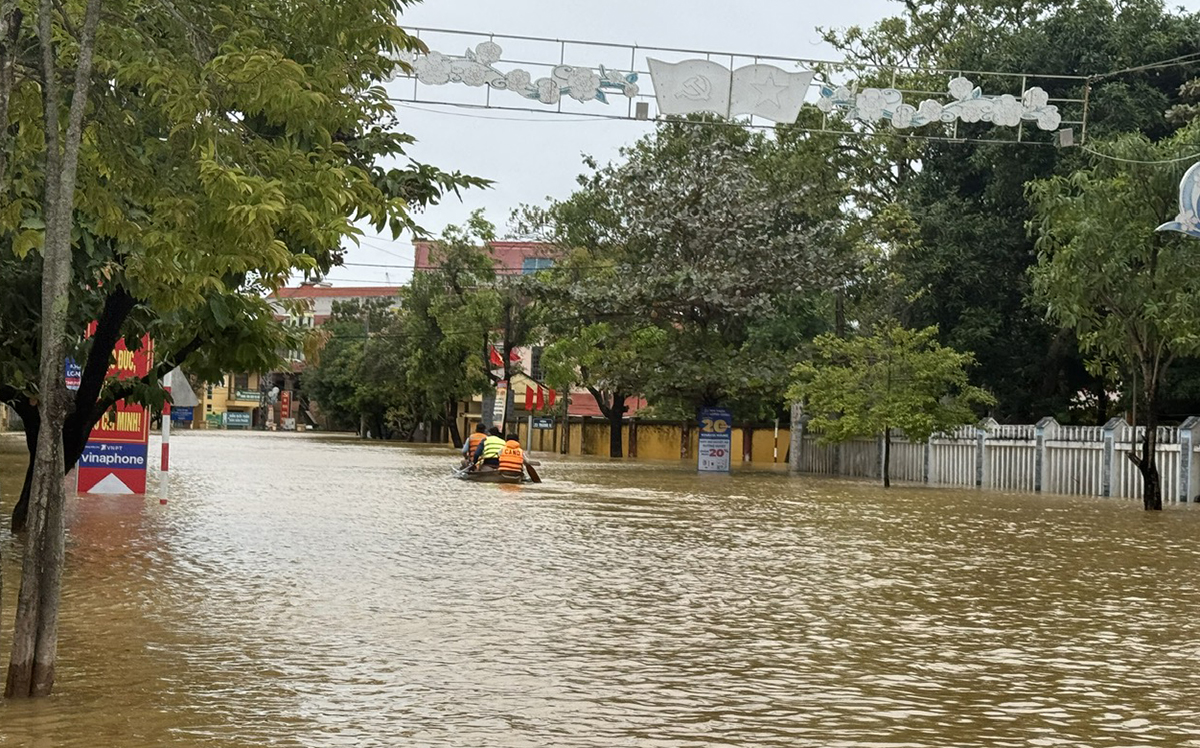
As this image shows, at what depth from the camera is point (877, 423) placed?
41500mm

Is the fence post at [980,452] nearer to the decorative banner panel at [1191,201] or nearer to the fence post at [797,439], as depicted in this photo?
the fence post at [797,439]

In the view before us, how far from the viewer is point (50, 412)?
7.75 m

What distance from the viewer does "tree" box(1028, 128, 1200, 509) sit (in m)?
30.0

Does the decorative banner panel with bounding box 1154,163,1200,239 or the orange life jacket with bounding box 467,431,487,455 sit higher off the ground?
the decorative banner panel with bounding box 1154,163,1200,239

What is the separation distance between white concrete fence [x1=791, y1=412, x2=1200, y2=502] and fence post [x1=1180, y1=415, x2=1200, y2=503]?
2 cm

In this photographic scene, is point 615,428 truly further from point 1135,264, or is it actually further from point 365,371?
point 1135,264

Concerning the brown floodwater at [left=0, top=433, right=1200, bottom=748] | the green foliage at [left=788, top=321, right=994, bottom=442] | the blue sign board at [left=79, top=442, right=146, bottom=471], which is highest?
the green foliage at [left=788, top=321, right=994, bottom=442]

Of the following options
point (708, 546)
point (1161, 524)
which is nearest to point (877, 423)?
point (1161, 524)

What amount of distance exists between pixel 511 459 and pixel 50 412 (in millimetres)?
26658

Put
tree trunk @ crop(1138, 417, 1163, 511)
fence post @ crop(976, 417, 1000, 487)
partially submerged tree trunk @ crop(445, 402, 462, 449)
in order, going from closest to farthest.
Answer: tree trunk @ crop(1138, 417, 1163, 511)
fence post @ crop(976, 417, 1000, 487)
partially submerged tree trunk @ crop(445, 402, 462, 449)

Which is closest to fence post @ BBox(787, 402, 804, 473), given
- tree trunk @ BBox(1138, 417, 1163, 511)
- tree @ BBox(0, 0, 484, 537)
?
tree trunk @ BBox(1138, 417, 1163, 511)

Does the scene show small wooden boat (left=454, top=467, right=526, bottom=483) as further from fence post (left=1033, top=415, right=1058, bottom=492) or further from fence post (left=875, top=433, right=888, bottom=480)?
fence post (left=875, top=433, right=888, bottom=480)

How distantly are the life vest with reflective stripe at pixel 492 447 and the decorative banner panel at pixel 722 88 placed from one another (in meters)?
13.8

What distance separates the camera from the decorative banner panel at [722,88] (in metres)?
22.6
